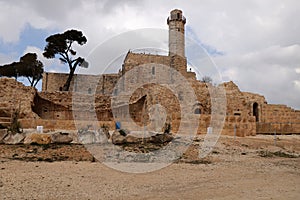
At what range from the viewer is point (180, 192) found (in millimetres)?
4828

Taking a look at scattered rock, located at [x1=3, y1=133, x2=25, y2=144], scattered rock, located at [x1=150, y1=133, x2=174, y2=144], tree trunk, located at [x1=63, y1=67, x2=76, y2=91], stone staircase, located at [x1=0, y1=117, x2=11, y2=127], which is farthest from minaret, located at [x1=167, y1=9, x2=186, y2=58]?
scattered rock, located at [x1=3, y1=133, x2=25, y2=144]

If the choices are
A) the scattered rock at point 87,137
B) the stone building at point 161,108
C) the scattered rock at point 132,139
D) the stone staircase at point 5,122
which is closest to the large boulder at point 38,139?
the scattered rock at point 87,137

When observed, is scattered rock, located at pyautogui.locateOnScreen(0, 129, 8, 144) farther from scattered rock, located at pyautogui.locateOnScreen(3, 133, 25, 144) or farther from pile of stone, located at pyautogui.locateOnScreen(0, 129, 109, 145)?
scattered rock, located at pyautogui.locateOnScreen(3, 133, 25, 144)

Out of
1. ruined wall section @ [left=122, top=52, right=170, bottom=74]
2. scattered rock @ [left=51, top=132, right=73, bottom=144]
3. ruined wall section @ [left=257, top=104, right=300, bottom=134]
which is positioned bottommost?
scattered rock @ [left=51, top=132, right=73, bottom=144]

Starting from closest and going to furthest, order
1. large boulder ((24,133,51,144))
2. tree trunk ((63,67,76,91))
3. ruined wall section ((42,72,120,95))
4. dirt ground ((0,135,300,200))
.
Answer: dirt ground ((0,135,300,200))
large boulder ((24,133,51,144))
tree trunk ((63,67,76,91))
ruined wall section ((42,72,120,95))

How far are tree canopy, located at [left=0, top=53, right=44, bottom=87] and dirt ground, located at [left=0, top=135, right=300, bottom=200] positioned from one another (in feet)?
96.3

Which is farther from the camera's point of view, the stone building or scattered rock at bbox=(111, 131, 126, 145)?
the stone building

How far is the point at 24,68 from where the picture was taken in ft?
117

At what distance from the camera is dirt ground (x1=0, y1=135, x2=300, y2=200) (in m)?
4.66

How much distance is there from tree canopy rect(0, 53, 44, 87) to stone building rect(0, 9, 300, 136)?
12136 millimetres

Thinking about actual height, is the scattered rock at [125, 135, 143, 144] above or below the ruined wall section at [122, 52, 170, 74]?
below

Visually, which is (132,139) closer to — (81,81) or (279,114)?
(279,114)

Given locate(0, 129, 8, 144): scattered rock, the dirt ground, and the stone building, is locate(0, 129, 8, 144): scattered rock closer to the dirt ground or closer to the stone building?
the dirt ground

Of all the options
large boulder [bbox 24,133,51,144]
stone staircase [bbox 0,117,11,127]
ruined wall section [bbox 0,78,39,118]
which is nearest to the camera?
large boulder [bbox 24,133,51,144]
